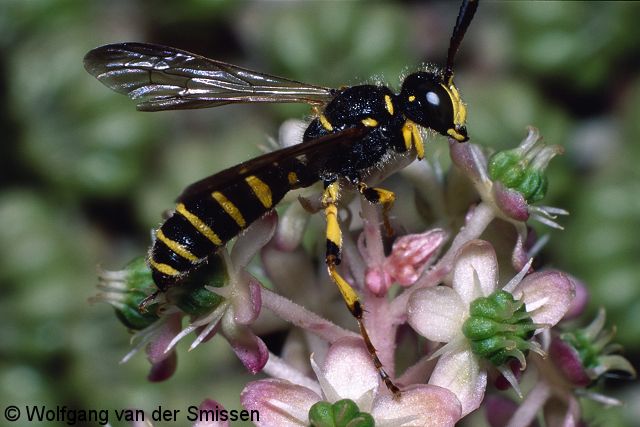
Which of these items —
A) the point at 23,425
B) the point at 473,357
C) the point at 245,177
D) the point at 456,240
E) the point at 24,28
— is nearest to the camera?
the point at 245,177

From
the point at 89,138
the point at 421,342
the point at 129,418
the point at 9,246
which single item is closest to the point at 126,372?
the point at 9,246

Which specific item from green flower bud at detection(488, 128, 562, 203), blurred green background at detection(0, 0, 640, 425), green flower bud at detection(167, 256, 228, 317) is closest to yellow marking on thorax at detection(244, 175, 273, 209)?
green flower bud at detection(167, 256, 228, 317)

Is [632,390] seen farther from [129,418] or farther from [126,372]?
[129,418]

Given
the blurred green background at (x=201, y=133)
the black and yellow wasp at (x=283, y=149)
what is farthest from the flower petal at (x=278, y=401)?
the blurred green background at (x=201, y=133)

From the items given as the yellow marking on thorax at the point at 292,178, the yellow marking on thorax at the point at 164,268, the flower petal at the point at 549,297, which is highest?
the yellow marking on thorax at the point at 292,178

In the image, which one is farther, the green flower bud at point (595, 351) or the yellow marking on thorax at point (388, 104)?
the green flower bud at point (595, 351)

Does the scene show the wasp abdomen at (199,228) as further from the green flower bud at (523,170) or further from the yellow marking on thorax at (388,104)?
the green flower bud at (523,170)
